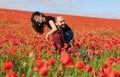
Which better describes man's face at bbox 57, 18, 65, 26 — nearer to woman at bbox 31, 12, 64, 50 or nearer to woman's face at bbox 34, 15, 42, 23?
woman at bbox 31, 12, 64, 50

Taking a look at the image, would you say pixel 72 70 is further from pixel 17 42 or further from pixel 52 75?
pixel 17 42

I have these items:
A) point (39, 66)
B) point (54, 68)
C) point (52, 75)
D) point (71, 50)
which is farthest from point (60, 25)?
point (39, 66)

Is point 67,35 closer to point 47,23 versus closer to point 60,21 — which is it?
point 47,23

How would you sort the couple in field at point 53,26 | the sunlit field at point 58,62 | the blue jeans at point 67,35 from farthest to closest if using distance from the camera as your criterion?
the blue jeans at point 67,35 → the couple in field at point 53,26 → the sunlit field at point 58,62

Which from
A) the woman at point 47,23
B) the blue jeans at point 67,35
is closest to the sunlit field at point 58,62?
the woman at point 47,23

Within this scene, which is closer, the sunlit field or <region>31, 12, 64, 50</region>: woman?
the sunlit field

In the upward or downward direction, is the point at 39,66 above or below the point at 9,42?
above

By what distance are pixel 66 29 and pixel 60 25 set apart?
0.55 meters

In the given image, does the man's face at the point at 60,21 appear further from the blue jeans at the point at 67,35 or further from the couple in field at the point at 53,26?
the blue jeans at the point at 67,35

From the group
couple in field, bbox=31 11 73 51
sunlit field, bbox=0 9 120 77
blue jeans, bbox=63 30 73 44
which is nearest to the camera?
sunlit field, bbox=0 9 120 77

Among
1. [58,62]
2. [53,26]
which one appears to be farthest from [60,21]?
[58,62]

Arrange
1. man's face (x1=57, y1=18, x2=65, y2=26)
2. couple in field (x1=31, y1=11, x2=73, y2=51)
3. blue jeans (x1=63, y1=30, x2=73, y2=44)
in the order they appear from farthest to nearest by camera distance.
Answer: blue jeans (x1=63, y1=30, x2=73, y2=44), couple in field (x1=31, y1=11, x2=73, y2=51), man's face (x1=57, y1=18, x2=65, y2=26)

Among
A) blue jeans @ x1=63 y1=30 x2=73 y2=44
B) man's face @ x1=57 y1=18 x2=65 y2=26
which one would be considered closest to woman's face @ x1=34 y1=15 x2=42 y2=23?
man's face @ x1=57 y1=18 x2=65 y2=26

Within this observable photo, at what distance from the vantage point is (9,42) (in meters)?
10.3
